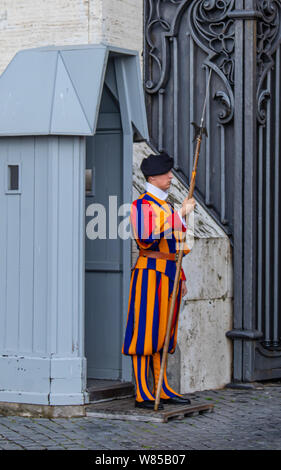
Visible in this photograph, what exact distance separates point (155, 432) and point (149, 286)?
1096 mm

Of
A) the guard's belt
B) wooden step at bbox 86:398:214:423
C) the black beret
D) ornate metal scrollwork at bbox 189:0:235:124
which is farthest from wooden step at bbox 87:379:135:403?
ornate metal scrollwork at bbox 189:0:235:124

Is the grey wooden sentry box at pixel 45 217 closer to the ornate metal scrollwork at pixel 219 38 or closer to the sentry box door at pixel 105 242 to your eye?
the sentry box door at pixel 105 242

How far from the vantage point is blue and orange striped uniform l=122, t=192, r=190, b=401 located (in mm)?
7418

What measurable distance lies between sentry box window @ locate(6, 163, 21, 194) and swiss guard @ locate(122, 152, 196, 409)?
825mm

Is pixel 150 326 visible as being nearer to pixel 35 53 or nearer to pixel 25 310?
pixel 25 310

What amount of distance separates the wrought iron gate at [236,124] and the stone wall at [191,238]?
0.42 ft

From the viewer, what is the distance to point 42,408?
289 inches

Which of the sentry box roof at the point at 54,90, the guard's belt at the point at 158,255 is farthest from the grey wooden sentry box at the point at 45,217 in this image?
the guard's belt at the point at 158,255

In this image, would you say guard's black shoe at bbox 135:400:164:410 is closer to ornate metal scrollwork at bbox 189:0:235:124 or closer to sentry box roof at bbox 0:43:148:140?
sentry box roof at bbox 0:43:148:140

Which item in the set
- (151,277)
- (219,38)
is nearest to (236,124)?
(219,38)

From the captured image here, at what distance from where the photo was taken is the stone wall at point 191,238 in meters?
8.52

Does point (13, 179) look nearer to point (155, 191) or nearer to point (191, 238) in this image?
point (155, 191)

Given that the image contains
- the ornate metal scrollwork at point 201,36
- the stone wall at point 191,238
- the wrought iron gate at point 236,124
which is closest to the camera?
the stone wall at point 191,238
